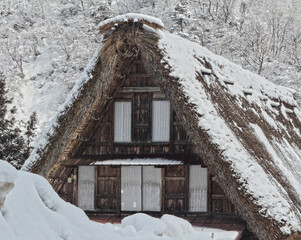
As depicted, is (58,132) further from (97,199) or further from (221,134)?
(221,134)

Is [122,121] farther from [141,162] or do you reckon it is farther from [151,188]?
[151,188]

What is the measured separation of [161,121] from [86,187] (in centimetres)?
212

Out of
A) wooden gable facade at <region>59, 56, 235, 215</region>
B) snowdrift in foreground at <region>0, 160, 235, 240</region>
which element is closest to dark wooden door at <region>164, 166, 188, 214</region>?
wooden gable facade at <region>59, 56, 235, 215</region>

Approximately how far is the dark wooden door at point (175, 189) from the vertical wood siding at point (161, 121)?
24.8 inches

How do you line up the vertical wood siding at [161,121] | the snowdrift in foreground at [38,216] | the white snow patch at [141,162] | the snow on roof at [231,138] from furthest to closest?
1. the vertical wood siding at [161,121]
2. the white snow patch at [141,162]
3. the snow on roof at [231,138]
4. the snowdrift in foreground at [38,216]

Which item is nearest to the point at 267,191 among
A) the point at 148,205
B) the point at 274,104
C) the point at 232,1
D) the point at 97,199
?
the point at 148,205

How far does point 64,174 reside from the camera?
1095 cm

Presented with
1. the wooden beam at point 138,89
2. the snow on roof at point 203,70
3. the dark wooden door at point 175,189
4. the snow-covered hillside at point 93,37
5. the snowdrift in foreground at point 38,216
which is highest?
the snow-covered hillside at point 93,37

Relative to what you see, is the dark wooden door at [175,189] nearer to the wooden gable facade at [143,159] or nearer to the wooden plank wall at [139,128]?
the wooden gable facade at [143,159]

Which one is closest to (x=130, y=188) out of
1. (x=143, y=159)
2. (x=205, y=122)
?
(x=143, y=159)

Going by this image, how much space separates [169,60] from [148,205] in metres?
3.03

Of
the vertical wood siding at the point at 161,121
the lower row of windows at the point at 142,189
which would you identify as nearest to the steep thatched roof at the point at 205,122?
the lower row of windows at the point at 142,189

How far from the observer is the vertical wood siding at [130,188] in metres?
10.7

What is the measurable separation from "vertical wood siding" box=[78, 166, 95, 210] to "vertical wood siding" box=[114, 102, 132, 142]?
957mm
